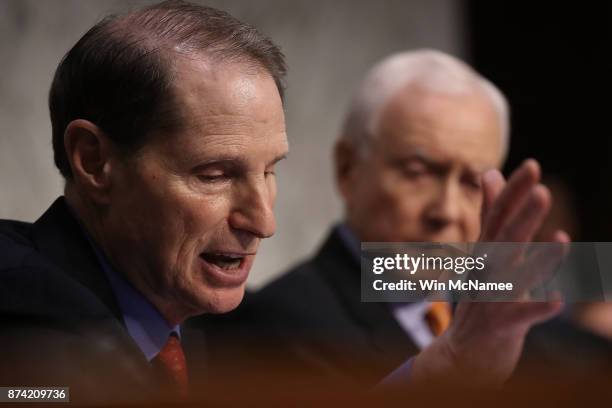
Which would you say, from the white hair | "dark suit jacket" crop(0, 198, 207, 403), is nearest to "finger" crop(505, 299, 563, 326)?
"dark suit jacket" crop(0, 198, 207, 403)

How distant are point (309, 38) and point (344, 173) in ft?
0.81

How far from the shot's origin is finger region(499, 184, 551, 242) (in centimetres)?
95

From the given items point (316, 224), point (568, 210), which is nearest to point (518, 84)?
point (568, 210)

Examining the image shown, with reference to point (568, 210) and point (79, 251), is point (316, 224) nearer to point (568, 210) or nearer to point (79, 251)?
point (568, 210)

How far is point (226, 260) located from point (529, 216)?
312mm

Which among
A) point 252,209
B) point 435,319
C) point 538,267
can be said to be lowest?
point 435,319

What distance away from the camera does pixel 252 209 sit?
936 mm

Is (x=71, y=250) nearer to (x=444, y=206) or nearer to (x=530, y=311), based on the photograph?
(x=530, y=311)

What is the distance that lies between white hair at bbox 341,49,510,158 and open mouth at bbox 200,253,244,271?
26.2 inches

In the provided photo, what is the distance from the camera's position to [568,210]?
1774 mm

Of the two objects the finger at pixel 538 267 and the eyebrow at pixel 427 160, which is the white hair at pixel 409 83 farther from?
the finger at pixel 538 267

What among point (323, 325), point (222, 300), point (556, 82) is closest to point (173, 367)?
point (222, 300)

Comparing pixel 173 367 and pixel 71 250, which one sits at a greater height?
pixel 71 250

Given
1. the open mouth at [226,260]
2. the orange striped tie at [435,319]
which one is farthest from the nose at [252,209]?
the orange striped tie at [435,319]
